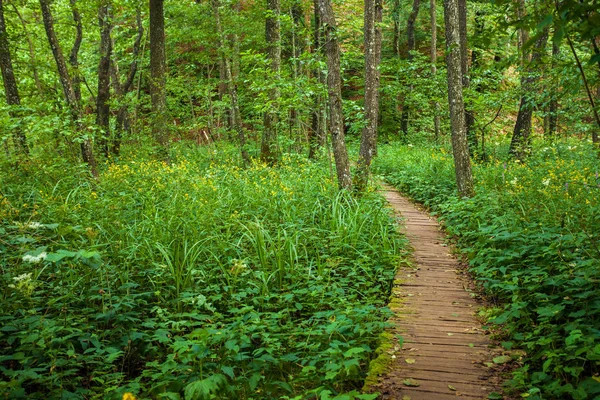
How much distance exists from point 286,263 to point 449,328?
7.16 ft

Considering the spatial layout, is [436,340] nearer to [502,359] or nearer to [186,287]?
[502,359]

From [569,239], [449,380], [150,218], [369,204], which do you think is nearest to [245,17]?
[369,204]

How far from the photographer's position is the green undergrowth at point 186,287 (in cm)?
382

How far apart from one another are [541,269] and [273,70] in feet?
31.2

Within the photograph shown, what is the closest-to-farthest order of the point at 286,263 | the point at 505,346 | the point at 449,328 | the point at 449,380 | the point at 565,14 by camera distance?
Answer: the point at 565,14, the point at 449,380, the point at 505,346, the point at 449,328, the point at 286,263

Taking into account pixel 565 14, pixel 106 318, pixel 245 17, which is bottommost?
pixel 106 318

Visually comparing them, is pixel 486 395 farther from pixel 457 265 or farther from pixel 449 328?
pixel 457 265

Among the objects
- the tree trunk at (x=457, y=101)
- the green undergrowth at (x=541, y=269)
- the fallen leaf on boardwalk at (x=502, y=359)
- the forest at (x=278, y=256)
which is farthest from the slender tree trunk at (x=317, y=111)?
the fallen leaf on boardwalk at (x=502, y=359)

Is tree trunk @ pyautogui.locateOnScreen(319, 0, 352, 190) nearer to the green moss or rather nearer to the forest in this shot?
the forest

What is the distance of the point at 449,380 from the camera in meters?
3.92

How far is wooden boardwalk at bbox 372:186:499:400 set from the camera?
3.82 meters

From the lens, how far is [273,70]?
42.3ft

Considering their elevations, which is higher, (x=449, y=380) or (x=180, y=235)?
(x=180, y=235)

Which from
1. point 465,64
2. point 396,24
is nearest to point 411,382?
point 465,64
